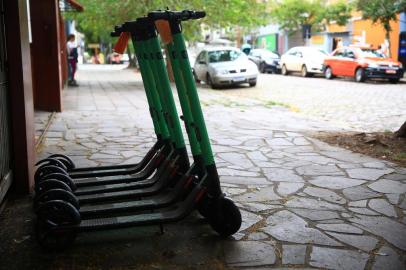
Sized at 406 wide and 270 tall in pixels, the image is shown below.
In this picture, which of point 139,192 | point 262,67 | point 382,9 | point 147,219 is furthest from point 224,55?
point 147,219

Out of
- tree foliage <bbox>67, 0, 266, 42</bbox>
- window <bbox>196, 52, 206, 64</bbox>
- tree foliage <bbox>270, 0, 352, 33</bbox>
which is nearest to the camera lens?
tree foliage <bbox>67, 0, 266, 42</bbox>

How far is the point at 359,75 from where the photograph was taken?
2034cm

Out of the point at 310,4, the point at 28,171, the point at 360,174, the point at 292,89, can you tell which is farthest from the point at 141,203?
the point at 310,4

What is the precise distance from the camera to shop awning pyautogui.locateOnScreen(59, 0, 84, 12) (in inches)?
567

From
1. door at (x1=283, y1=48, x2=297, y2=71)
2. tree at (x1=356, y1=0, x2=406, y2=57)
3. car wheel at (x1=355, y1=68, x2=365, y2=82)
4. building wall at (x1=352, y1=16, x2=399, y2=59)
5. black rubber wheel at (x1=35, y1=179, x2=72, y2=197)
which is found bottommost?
black rubber wheel at (x1=35, y1=179, x2=72, y2=197)

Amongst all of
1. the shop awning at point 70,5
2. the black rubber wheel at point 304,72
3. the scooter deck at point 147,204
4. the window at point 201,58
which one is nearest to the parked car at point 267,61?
the black rubber wheel at point 304,72

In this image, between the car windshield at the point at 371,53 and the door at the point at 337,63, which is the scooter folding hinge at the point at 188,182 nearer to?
the car windshield at the point at 371,53

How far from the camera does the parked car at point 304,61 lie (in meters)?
24.0

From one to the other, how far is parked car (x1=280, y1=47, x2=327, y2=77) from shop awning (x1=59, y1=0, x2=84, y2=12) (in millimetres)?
12520

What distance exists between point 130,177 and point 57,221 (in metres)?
→ 1.28

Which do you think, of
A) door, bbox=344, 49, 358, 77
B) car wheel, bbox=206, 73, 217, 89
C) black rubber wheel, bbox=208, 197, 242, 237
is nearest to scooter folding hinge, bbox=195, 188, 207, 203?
black rubber wheel, bbox=208, 197, 242, 237

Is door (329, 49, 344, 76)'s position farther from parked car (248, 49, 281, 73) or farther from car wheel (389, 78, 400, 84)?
parked car (248, 49, 281, 73)

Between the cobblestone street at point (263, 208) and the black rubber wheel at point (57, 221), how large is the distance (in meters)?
0.08

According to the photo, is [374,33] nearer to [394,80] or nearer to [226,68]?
[394,80]
